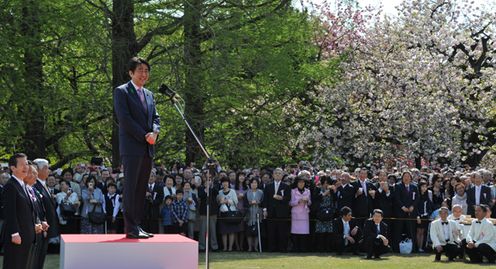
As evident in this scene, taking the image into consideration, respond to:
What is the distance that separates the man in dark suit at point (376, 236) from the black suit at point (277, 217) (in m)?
1.98

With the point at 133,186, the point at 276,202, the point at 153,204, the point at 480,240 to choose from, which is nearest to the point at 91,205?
the point at 153,204

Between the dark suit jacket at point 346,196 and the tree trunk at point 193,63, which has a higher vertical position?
the tree trunk at point 193,63

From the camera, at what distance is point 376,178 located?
22.2 m

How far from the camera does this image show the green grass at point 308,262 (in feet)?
55.3

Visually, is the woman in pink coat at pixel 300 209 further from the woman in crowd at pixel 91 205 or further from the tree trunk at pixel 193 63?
the tree trunk at pixel 193 63

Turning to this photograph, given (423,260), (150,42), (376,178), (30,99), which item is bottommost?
(423,260)

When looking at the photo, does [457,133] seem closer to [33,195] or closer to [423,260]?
[423,260]

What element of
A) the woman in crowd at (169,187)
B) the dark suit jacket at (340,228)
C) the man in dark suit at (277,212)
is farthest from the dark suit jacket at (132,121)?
the dark suit jacket at (340,228)

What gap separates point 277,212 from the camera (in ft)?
67.1

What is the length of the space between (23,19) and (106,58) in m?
2.38

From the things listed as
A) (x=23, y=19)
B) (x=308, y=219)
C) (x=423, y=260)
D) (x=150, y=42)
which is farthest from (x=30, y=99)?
(x=423, y=260)

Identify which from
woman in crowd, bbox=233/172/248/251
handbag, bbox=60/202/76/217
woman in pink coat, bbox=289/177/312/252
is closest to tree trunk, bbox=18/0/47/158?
handbag, bbox=60/202/76/217

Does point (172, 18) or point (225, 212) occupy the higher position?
point (172, 18)

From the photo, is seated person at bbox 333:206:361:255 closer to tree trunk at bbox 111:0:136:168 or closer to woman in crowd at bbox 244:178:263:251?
woman in crowd at bbox 244:178:263:251
